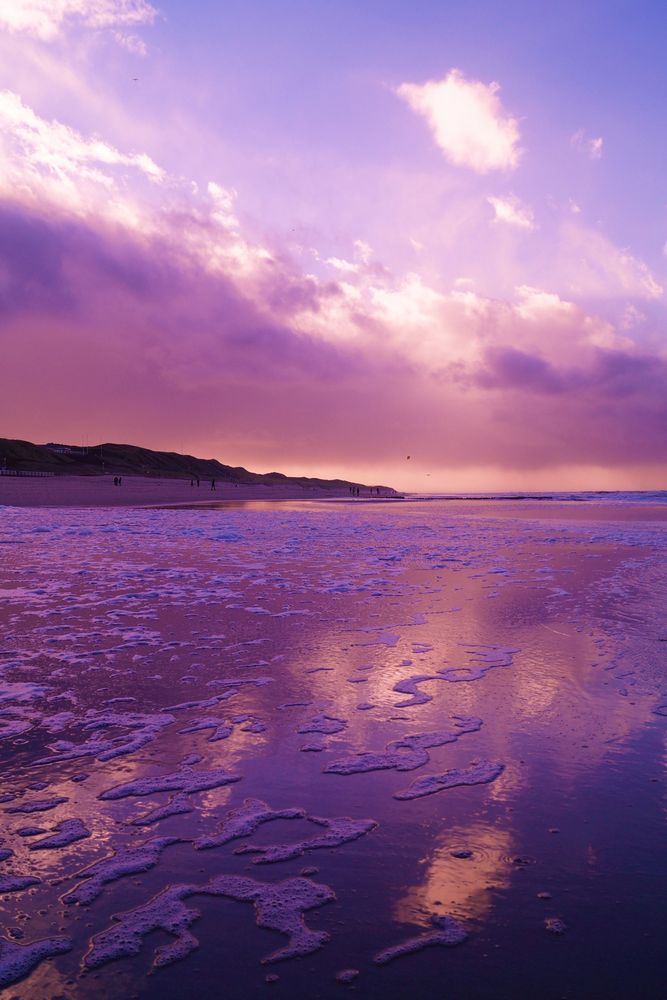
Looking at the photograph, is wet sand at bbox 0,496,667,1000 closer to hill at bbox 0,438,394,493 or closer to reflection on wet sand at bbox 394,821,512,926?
reflection on wet sand at bbox 394,821,512,926

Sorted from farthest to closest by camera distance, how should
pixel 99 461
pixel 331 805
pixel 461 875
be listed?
pixel 99 461
pixel 331 805
pixel 461 875

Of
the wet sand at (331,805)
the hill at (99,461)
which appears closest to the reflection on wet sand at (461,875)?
the wet sand at (331,805)

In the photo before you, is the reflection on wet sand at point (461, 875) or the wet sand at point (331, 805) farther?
the reflection on wet sand at point (461, 875)

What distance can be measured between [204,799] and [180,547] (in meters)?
14.6

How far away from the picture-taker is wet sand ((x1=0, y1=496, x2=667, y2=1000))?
2.41 meters

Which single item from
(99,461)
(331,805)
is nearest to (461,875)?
(331,805)

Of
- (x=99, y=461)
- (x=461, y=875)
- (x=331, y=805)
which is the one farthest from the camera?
(x=99, y=461)

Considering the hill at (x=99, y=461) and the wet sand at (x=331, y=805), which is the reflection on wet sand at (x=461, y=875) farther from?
the hill at (x=99, y=461)

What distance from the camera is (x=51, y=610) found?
29.0ft

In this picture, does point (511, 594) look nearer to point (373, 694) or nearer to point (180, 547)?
point (373, 694)

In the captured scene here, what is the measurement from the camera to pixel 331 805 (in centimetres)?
359

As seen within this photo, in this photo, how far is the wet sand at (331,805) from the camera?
2410 mm

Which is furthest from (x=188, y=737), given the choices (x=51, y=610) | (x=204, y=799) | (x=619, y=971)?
(x=51, y=610)

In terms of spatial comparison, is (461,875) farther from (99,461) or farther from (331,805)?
(99,461)
